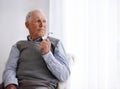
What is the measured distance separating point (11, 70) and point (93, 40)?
83cm

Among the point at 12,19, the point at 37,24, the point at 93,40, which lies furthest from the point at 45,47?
the point at 12,19

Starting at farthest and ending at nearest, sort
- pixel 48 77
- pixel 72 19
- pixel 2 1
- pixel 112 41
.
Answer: pixel 2 1 → pixel 72 19 → pixel 112 41 → pixel 48 77

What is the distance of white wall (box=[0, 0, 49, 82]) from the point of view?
2.46 m

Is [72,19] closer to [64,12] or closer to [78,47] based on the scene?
[64,12]

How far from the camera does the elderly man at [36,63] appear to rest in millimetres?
1709

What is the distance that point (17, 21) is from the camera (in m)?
2.48

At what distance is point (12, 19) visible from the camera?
8.12ft

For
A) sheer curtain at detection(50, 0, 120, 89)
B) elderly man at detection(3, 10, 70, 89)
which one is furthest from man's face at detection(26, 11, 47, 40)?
sheer curtain at detection(50, 0, 120, 89)

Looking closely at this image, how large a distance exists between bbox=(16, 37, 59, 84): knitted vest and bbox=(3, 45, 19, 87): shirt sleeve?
0.04 metres

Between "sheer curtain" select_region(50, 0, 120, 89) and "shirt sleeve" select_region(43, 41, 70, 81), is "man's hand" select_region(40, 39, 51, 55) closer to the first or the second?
"shirt sleeve" select_region(43, 41, 70, 81)

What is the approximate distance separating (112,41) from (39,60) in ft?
2.46

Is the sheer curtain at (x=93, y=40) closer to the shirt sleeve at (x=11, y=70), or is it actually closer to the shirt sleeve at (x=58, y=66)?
the shirt sleeve at (x=58, y=66)

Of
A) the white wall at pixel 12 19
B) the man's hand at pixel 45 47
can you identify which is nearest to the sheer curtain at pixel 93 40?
the white wall at pixel 12 19

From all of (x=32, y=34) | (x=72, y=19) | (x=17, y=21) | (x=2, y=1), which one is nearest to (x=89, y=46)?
(x=72, y=19)
